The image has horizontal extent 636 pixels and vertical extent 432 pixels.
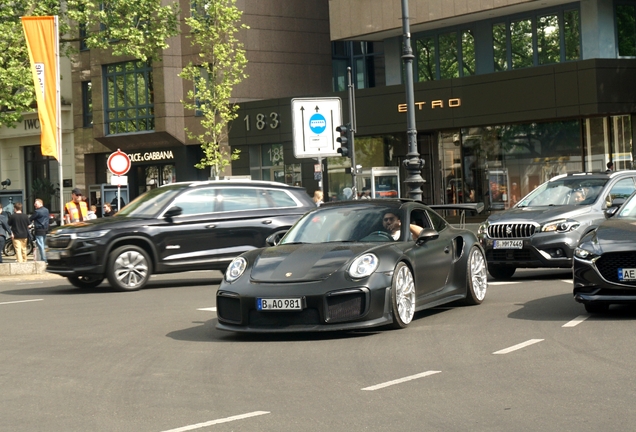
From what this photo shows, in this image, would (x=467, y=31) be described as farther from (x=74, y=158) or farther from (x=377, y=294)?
(x=377, y=294)

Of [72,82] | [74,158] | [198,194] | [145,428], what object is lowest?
[145,428]

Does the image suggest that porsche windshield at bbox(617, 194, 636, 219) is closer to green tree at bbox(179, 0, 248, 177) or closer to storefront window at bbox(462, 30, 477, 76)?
storefront window at bbox(462, 30, 477, 76)

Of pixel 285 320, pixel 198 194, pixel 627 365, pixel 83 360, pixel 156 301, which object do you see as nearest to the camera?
pixel 627 365

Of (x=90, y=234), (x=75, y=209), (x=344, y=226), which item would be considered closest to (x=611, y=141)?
(x=75, y=209)

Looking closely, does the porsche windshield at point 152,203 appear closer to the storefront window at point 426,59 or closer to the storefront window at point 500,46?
the storefront window at point 500,46

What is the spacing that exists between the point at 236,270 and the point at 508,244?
663 cm

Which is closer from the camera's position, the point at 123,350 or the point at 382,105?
the point at 123,350

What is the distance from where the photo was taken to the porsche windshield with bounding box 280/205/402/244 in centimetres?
1186

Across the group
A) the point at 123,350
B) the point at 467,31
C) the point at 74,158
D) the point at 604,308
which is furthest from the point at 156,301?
the point at 74,158

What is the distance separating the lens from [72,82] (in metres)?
54.7

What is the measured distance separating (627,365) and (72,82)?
1927 inches

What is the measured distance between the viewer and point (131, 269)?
1839 cm

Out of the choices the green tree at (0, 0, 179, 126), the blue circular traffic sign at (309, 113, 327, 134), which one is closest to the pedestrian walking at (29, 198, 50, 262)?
the green tree at (0, 0, 179, 126)

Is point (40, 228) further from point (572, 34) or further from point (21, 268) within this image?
point (572, 34)
